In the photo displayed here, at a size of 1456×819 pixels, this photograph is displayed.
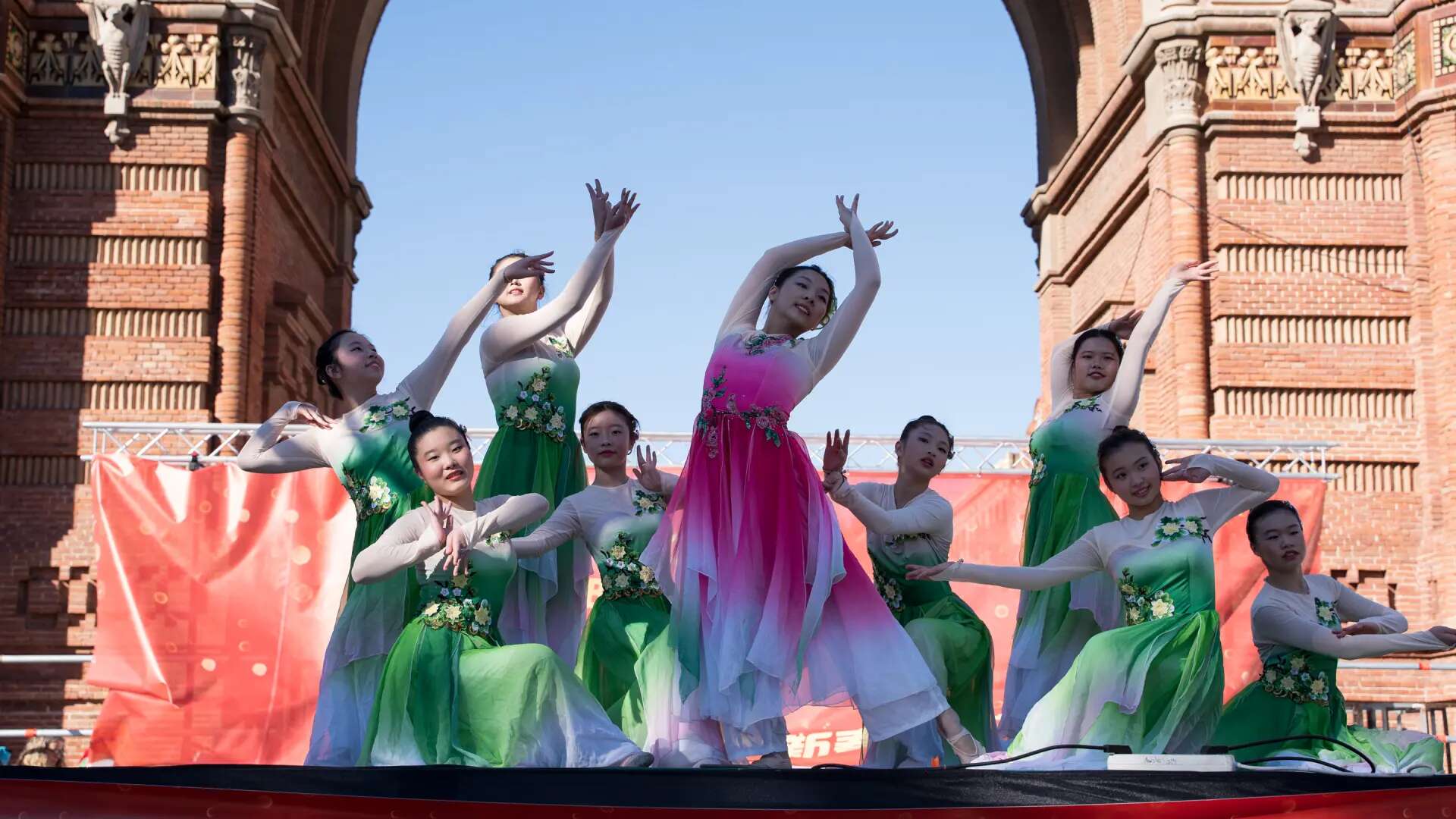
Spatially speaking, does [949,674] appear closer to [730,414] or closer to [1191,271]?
[730,414]

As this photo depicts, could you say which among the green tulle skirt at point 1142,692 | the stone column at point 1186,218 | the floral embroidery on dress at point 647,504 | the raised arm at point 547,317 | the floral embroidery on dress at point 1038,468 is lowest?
the green tulle skirt at point 1142,692

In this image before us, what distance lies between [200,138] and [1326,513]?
388 inches

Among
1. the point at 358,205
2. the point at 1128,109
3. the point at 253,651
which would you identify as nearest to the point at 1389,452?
the point at 1128,109

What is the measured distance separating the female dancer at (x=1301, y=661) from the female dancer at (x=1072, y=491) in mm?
650

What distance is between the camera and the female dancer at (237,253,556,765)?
19.9 ft

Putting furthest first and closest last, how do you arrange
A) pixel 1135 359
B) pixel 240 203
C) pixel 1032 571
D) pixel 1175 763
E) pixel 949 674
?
pixel 240 203 < pixel 1135 359 < pixel 949 674 < pixel 1032 571 < pixel 1175 763

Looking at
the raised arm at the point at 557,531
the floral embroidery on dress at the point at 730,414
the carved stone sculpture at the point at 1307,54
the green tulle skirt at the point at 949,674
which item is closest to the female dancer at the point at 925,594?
the green tulle skirt at the point at 949,674

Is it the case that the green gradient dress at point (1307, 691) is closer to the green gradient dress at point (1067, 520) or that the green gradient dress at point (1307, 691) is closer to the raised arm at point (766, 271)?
the green gradient dress at point (1067, 520)

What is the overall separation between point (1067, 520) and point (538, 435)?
2.15m

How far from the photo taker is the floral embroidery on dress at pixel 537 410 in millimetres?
6703

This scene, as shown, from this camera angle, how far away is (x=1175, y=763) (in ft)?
15.6

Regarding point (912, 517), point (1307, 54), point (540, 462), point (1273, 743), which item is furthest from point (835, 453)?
point (1307, 54)

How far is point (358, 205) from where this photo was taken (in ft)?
67.0

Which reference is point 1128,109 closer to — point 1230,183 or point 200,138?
point 1230,183
